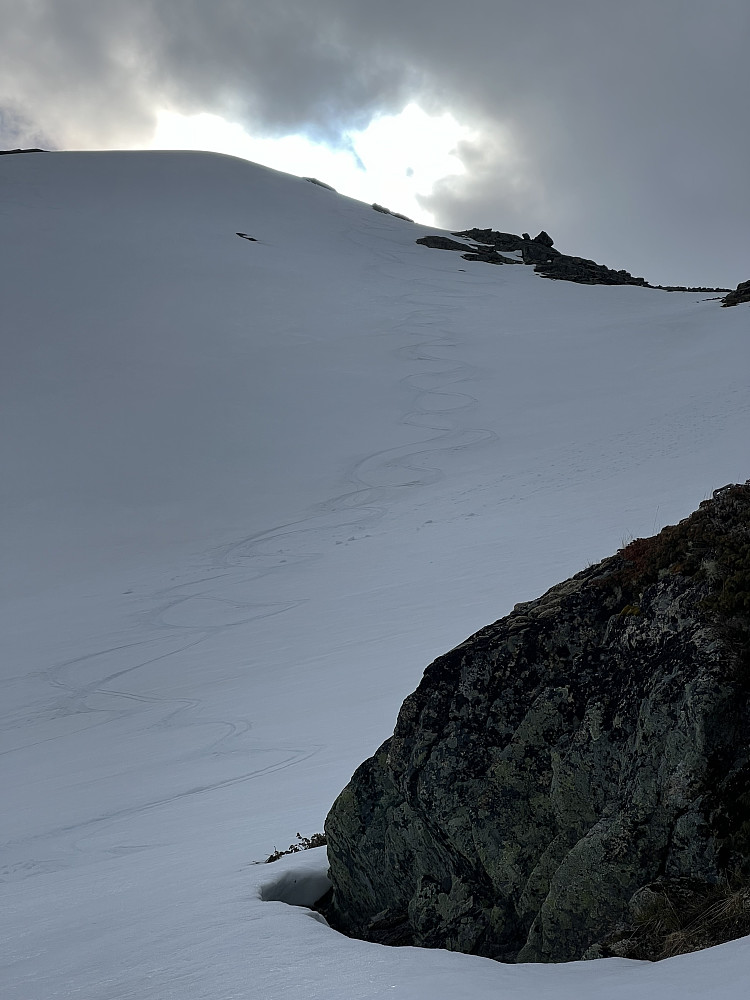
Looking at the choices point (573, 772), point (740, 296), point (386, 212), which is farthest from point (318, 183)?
point (573, 772)

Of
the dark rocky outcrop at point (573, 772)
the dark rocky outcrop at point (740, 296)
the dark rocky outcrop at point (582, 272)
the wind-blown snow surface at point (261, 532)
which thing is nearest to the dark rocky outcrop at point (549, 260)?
the dark rocky outcrop at point (582, 272)

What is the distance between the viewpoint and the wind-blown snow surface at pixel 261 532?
4855mm

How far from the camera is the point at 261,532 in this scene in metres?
19.6

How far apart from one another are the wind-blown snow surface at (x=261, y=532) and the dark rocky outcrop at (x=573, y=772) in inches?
19.0

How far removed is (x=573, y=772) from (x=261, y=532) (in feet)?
52.3

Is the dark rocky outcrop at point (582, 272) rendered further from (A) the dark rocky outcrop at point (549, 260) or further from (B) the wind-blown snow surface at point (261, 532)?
(B) the wind-blown snow surface at point (261, 532)

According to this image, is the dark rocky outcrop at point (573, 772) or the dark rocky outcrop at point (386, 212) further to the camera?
the dark rocky outcrop at point (386, 212)

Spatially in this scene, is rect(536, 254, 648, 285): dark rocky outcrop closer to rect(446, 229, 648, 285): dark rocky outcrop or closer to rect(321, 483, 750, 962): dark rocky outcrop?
rect(446, 229, 648, 285): dark rocky outcrop

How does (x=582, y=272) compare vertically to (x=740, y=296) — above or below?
above

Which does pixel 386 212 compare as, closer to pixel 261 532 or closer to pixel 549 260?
pixel 549 260

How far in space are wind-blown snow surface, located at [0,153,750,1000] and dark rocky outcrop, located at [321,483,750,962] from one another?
0.48 m

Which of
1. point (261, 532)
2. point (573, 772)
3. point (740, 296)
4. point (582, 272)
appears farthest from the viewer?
point (582, 272)

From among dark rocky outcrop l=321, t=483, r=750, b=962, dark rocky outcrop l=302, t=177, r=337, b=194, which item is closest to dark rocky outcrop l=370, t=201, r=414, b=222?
dark rocky outcrop l=302, t=177, r=337, b=194

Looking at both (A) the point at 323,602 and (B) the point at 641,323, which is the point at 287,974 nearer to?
(A) the point at 323,602
